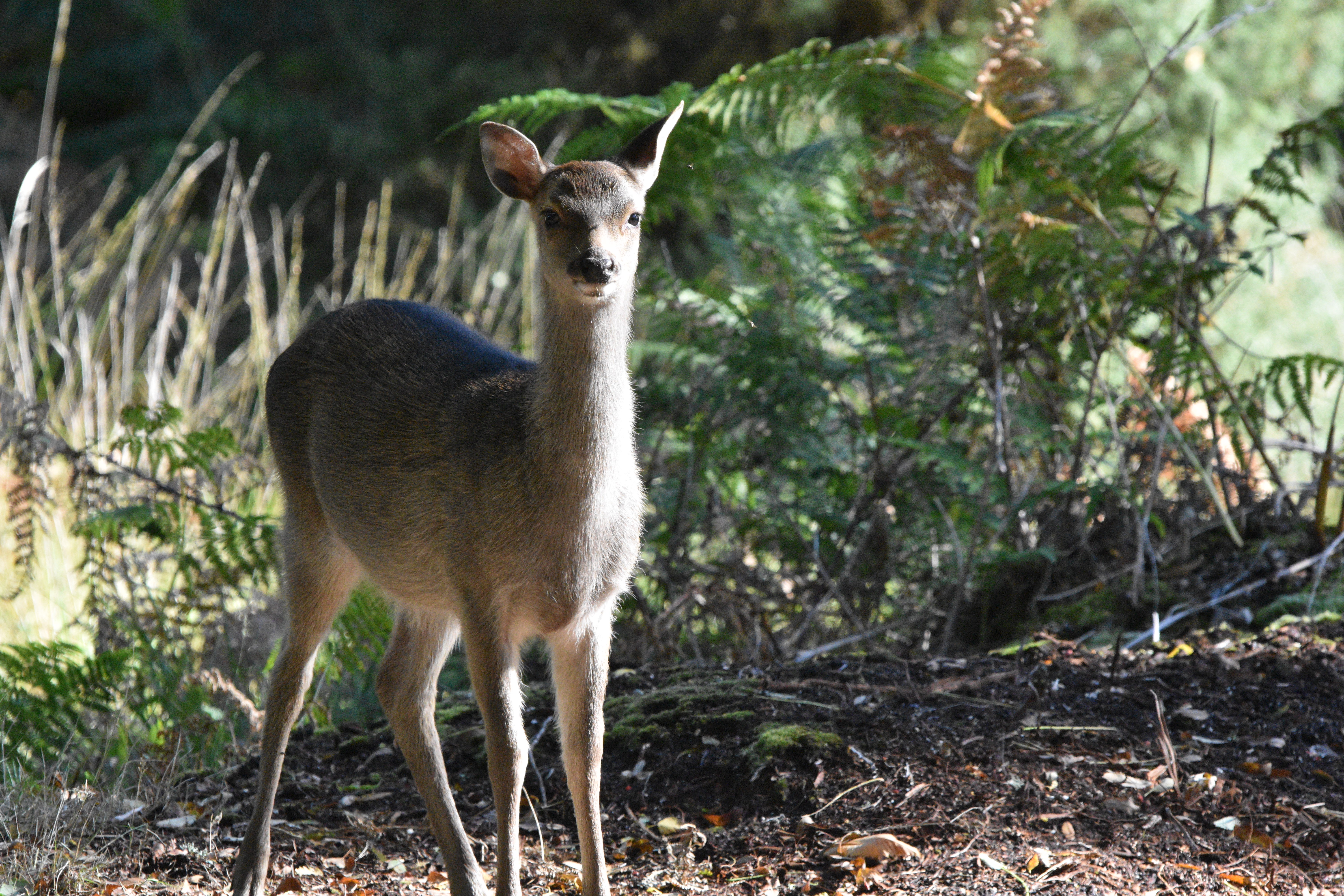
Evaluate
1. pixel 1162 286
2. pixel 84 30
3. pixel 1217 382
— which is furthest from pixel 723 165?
pixel 84 30

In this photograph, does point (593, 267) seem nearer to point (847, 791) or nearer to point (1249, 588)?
point (847, 791)

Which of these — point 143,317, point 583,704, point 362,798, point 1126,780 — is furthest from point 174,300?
point 1126,780

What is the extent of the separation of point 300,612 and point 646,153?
1738 millimetres

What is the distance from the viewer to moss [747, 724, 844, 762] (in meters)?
3.81

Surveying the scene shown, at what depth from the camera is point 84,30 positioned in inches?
557

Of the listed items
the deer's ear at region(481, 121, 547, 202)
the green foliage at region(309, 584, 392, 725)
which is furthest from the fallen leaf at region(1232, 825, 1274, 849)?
Answer: the green foliage at region(309, 584, 392, 725)

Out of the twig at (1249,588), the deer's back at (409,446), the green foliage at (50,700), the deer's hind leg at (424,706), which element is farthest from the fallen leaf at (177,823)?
the twig at (1249,588)

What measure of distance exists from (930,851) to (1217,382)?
8.96ft

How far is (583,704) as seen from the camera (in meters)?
3.42

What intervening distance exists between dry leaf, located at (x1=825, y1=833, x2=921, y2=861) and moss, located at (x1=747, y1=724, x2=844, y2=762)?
463 millimetres

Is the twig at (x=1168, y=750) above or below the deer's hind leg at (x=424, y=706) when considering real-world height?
below

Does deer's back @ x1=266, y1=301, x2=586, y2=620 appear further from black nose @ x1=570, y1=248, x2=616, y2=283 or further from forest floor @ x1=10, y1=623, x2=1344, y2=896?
forest floor @ x1=10, y1=623, x2=1344, y2=896

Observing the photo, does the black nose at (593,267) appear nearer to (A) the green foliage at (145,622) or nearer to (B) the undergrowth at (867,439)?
(B) the undergrowth at (867,439)

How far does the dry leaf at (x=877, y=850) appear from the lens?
3.30 m
